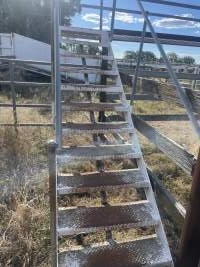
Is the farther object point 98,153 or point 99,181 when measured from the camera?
point 98,153

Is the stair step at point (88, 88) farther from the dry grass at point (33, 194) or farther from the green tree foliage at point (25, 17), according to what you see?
the green tree foliage at point (25, 17)

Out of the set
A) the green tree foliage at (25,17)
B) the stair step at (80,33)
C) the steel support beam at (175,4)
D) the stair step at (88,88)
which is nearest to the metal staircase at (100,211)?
the stair step at (88,88)

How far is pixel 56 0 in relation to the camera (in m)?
3.36

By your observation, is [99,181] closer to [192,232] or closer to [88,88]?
[192,232]

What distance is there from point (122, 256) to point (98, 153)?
110cm

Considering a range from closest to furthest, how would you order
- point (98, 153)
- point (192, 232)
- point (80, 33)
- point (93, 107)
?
point (192, 232) → point (98, 153) → point (93, 107) → point (80, 33)

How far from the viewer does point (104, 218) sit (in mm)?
2918

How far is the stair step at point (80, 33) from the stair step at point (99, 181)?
7.71ft

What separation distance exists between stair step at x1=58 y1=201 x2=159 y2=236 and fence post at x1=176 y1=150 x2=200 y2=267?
688mm

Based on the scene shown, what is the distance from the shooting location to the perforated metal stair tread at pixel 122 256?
2.66 m

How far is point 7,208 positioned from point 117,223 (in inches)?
69.2

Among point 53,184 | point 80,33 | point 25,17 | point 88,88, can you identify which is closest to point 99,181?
point 53,184

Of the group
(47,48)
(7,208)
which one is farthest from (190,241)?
(47,48)

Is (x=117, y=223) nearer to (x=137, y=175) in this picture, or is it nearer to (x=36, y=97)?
(x=137, y=175)
